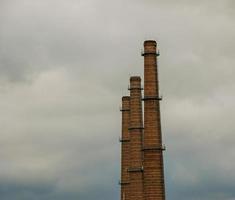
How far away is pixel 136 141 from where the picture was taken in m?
56.0

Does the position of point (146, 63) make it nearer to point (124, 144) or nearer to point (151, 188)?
point (151, 188)

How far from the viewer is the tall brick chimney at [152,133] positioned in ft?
149

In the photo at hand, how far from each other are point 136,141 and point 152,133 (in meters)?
10.1

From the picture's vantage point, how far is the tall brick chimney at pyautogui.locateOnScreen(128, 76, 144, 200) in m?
53.9

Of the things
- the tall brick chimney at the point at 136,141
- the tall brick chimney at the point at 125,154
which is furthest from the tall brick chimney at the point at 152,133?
the tall brick chimney at the point at 125,154

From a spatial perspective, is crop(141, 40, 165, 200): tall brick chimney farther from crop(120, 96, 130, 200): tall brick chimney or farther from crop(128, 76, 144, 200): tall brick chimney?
crop(120, 96, 130, 200): tall brick chimney

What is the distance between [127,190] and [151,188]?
49.6 ft

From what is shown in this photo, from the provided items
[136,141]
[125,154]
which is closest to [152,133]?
[136,141]

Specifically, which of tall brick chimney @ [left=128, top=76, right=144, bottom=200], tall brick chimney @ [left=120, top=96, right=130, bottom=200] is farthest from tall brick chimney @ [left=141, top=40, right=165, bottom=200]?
tall brick chimney @ [left=120, top=96, right=130, bottom=200]

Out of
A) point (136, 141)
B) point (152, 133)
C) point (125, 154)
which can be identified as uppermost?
point (125, 154)

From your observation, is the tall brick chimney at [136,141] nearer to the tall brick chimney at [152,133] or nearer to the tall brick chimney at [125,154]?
the tall brick chimney at [125,154]

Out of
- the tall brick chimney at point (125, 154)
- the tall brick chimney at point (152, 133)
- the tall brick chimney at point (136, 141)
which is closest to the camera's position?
the tall brick chimney at point (152, 133)

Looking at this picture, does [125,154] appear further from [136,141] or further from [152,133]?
[152,133]

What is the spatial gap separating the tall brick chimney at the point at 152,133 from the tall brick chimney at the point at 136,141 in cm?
791
